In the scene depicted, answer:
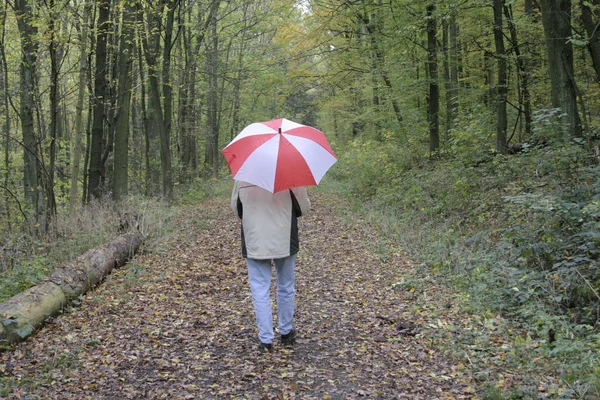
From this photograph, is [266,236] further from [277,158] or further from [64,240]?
[64,240]

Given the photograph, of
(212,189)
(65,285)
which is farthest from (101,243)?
(212,189)

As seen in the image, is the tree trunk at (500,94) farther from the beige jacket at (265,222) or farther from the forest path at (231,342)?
the beige jacket at (265,222)

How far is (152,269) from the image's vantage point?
8055mm

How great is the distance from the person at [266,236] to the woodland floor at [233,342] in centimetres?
56

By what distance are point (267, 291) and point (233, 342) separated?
0.84m

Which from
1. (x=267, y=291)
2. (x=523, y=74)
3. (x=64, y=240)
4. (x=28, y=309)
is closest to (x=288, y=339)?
(x=267, y=291)

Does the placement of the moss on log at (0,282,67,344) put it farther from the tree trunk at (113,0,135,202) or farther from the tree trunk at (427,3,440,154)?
the tree trunk at (427,3,440,154)

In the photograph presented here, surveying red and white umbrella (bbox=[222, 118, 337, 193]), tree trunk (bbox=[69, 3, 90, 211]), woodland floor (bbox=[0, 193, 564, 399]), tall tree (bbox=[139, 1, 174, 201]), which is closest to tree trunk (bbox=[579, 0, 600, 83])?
woodland floor (bbox=[0, 193, 564, 399])

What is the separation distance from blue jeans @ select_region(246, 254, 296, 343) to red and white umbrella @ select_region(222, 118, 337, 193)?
93 cm

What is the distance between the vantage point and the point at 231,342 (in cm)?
520

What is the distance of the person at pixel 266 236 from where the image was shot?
15.2 feet

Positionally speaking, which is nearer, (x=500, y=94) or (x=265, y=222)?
(x=265, y=222)

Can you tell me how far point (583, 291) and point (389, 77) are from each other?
46.8 feet

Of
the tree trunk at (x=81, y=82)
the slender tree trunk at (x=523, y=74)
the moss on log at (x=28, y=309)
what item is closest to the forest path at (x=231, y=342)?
the moss on log at (x=28, y=309)
